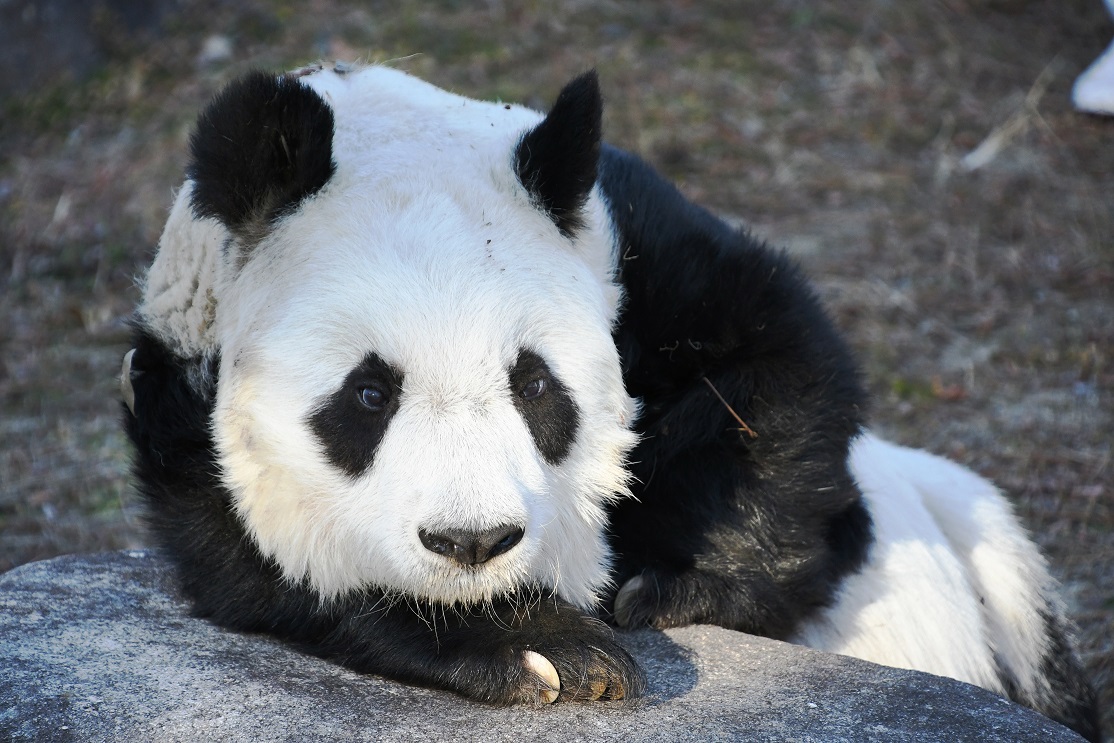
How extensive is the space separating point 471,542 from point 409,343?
505 millimetres

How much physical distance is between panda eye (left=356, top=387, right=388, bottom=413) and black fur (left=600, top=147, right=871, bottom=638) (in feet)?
3.13

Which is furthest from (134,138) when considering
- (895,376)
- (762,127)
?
(895,376)

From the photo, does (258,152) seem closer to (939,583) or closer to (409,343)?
(409,343)

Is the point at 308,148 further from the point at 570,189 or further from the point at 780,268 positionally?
the point at 780,268

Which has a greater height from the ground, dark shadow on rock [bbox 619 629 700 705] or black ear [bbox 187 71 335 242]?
black ear [bbox 187 71 335 242]

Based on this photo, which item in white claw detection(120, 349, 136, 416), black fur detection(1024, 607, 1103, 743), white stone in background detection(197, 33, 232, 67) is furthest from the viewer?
white stone in background detection(197, 33, 232, 67)

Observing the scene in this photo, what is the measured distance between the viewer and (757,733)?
2889 mm

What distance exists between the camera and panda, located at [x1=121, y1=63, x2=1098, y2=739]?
114 inches

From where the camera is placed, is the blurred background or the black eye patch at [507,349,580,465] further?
the blurred background

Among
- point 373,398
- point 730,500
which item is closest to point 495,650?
point 373,398

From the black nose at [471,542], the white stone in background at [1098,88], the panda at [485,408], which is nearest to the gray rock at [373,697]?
the panda at [485,408]


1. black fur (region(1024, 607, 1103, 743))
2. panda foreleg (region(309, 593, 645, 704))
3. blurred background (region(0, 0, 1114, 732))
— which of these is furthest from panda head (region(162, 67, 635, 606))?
blurred background (region(0, 0, 1114, 732))

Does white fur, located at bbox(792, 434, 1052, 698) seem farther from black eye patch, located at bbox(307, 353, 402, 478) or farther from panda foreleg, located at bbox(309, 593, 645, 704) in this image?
black eye patch, located at bbox(307, 353, 402, 478)

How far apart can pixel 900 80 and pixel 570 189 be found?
27.7 feet
